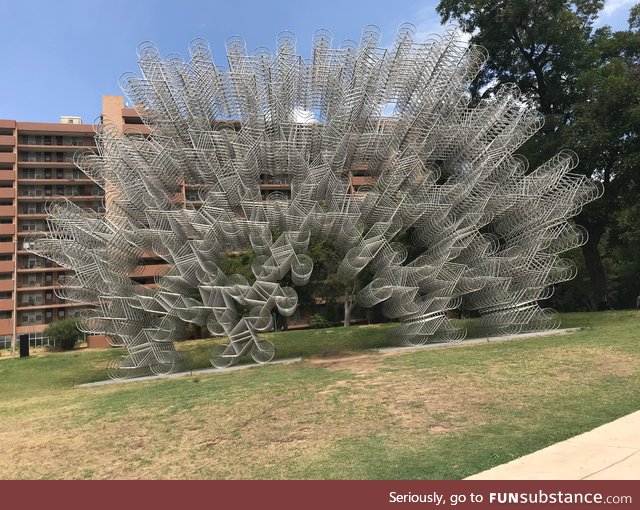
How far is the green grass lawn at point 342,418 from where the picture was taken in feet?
22.2

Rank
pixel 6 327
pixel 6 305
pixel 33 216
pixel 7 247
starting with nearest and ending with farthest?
1. pixel 6 327
2. pixel 6 305
3. pixel 7 247
4. pixel 33 216

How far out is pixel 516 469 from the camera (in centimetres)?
573

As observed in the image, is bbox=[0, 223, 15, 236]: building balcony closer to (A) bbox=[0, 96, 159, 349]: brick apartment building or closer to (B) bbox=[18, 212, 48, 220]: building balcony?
(A) bbox=[0, 96, 159, 349]: brick apartment building

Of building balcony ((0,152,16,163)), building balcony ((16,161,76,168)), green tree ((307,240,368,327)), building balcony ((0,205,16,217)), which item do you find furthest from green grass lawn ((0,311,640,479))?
building balcony ((0,152,16,163))

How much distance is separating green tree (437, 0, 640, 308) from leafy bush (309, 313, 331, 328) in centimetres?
2361

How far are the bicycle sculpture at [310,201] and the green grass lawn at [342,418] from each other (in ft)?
15.9

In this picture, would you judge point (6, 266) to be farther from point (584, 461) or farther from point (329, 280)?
point (584, 461)

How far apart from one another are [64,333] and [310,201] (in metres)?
34.7

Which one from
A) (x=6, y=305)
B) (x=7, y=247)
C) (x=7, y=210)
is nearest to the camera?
(x=6, y=305)

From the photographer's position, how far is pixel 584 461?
19.1 feet

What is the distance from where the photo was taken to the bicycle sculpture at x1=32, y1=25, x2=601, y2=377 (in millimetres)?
19141

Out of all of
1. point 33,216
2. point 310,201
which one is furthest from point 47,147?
point 310,201

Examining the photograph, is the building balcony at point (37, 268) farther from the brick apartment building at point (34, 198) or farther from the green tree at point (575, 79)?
the green tree at point (575, 79)

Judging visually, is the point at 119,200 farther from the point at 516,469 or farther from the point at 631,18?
the point at 631,18
